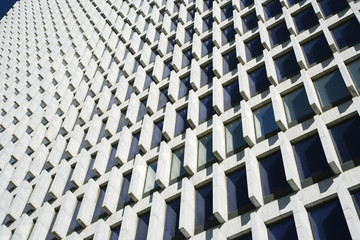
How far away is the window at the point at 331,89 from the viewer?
2258 cm

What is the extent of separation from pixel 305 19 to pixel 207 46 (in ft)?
27.5

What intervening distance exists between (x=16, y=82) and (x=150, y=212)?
36.6m

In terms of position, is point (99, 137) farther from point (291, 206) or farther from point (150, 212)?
point (291, 206)

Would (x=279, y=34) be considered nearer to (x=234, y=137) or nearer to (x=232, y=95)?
(x=232, y=95)

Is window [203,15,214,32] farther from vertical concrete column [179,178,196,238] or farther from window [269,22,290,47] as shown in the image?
vertical concrete column [179,178,196,238]

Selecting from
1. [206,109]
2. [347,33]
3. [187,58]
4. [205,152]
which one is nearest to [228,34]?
[187,58]

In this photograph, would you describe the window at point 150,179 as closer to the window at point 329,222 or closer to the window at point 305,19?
the window at point 329,222

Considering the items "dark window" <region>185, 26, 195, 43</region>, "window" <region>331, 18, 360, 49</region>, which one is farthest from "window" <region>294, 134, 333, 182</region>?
"dark window" <region>185, 26, 195, 43</region>

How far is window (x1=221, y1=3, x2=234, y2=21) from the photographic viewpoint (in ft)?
121

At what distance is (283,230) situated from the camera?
18859 mm

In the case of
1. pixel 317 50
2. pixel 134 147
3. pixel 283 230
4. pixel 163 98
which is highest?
pixel 163 98

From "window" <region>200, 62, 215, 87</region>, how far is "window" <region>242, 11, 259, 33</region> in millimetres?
4031

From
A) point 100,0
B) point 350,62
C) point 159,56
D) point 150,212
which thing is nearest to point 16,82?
point 100,0

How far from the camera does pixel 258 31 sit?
105 feet
